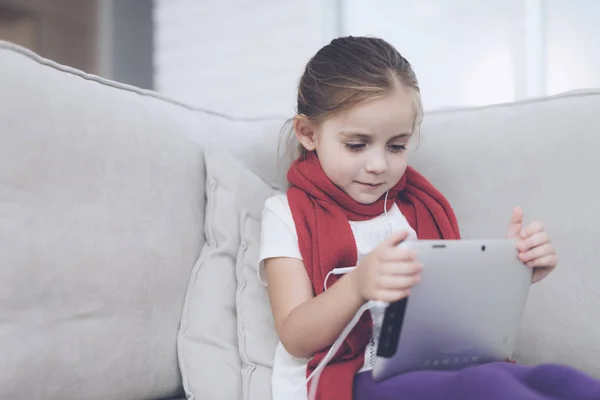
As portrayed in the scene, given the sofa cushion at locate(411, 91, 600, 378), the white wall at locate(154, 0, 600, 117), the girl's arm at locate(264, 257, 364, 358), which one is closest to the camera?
the girl's arm at locate(264, 257, 364, 358)

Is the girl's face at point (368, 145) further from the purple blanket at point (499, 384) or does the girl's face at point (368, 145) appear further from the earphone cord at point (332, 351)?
the purple blanket at point (499, 384)

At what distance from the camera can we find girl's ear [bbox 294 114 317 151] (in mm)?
1027

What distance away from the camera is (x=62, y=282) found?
32.8 inches

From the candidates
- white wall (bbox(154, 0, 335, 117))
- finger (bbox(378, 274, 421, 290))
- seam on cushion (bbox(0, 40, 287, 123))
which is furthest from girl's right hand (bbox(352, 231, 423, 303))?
white wall (bbox(154, 0, 335, 117))

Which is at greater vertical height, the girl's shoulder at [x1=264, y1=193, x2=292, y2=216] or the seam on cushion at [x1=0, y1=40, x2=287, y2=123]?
the seam on cushion at [x1=0, y1=40, x2=287, y2=123]

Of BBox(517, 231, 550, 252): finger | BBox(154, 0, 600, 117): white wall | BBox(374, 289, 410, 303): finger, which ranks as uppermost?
BBox(154, 0, 600, 117): white wall

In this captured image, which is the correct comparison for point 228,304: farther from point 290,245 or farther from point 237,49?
point 237,49

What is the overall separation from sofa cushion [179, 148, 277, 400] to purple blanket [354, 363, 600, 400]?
0.26 m

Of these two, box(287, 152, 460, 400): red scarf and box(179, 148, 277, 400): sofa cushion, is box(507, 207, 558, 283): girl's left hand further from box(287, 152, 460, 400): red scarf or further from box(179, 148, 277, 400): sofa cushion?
box(179, 148, 277, 400): sofa cushion

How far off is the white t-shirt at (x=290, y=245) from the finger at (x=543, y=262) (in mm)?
228

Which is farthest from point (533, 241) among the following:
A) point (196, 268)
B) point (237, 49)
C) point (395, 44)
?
point (237, 49)

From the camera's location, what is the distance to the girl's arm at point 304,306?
2.54 feet

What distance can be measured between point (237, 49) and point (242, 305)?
165 centimetres

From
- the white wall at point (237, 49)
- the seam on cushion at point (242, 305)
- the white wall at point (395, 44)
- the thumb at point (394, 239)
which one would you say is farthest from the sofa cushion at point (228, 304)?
the white wall at point (237, 49)
